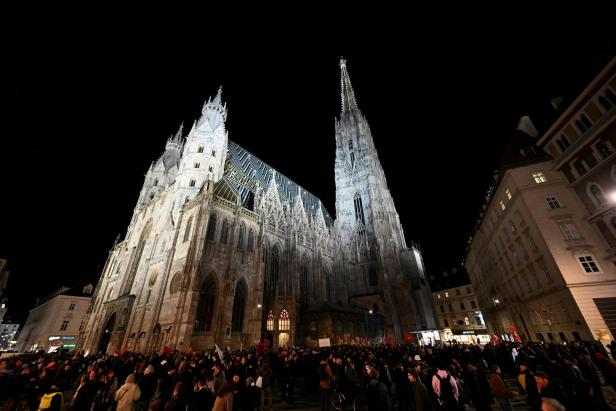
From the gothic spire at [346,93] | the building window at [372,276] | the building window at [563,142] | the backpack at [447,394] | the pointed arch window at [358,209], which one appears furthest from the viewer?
the gothic spire at [346,93]

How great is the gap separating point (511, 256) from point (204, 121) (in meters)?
41.7

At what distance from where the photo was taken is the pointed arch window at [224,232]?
90.4ft

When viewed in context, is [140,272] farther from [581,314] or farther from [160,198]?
[581,314]

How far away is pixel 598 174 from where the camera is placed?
53.7ft

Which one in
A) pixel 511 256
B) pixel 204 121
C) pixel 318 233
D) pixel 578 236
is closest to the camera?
pixel 578 236

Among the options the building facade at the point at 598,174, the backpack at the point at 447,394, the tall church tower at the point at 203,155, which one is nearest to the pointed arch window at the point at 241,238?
the tall church tower at the point at 203,155

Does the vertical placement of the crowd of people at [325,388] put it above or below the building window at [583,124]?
below

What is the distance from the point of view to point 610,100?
1561 centimetres

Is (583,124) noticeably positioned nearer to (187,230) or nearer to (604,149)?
(604,149)

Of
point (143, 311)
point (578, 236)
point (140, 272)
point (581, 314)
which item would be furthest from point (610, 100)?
point (140, 272)

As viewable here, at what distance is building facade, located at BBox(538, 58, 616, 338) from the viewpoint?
15.3 metres

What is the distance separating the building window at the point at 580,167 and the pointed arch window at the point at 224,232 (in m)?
30.5

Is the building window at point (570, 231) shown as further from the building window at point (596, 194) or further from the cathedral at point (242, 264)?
the cathedral at point (242, 264)

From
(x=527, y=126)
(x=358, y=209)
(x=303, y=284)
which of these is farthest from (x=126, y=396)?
(x=358, y=209)
